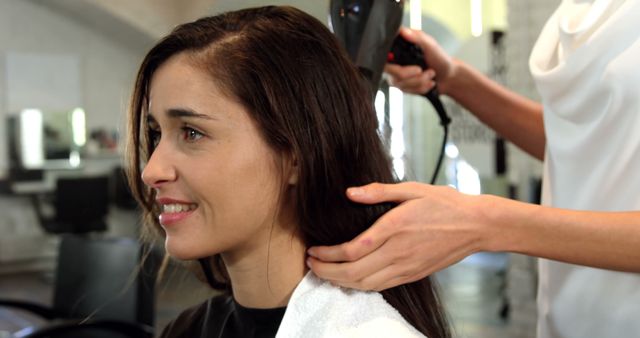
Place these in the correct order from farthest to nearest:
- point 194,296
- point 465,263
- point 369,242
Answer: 1. point 465,263
2. point 194,296
3. point 369,242

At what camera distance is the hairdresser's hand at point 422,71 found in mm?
1175

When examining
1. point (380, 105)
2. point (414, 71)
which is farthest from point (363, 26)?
point (414, 71)

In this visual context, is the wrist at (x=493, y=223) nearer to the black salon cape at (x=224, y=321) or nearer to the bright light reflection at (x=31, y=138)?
the black salon cape at (x=224, y=321)

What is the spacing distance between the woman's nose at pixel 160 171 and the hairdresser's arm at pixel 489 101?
0.61 meters

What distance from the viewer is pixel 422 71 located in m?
1.21

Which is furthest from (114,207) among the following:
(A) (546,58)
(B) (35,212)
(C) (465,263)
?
(A) (546,58)

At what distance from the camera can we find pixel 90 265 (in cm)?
220

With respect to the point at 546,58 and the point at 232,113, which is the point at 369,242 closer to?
the point at 232,113

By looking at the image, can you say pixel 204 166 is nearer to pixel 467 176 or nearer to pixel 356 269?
pixel 356 269

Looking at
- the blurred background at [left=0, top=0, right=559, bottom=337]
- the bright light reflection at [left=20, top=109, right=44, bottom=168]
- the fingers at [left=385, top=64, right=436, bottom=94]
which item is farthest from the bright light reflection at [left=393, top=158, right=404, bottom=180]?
the bright light reflection at [left=20, top=109, right=44, bottom=168]

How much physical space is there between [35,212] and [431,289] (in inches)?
164

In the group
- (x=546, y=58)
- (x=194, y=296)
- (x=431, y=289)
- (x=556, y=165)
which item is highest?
(x=546, y=58)

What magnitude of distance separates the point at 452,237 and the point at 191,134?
0.34 m

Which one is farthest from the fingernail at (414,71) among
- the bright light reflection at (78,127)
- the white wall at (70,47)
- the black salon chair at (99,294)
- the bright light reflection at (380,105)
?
the bright light reflection at (78,127)
